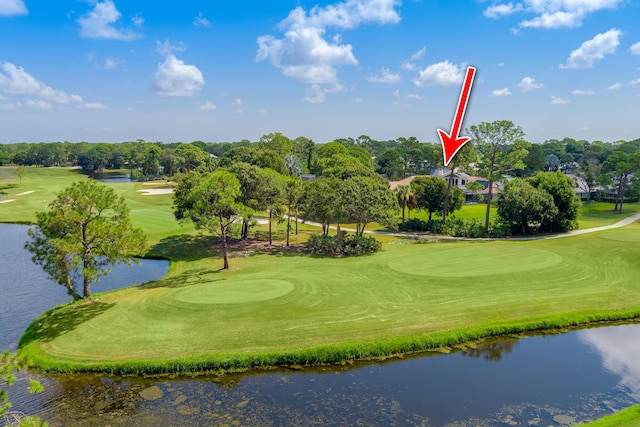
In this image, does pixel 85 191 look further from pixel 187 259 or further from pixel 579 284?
pixel 579 284

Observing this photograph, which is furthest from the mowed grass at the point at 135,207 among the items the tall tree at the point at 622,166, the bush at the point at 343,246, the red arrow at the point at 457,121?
the tall tree at the point at 622,166

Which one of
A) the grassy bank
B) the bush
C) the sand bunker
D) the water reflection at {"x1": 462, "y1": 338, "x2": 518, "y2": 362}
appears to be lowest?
the water reflection at {"x1": 462, "y1": 338, "x2": 518, "y2": 362}

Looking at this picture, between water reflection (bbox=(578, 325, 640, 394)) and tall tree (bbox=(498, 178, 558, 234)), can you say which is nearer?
water reflection (bbox=(578, 325, 640, 394))

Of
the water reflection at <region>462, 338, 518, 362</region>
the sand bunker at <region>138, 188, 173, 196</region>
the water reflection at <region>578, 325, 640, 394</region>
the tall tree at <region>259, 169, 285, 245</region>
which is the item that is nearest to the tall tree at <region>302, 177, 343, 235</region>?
the tall tree at <region>259, 169, 285, 245</region>

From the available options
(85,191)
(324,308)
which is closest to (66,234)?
(85,191)

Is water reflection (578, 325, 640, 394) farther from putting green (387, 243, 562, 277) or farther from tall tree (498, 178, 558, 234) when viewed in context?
tall tree (498, 178, 558, 234)

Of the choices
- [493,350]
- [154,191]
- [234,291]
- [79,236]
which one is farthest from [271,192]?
[154,191]
